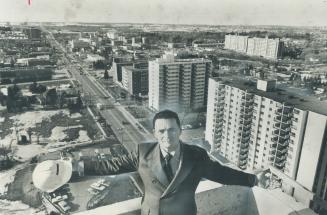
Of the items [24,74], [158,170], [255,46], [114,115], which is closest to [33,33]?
[24,74]

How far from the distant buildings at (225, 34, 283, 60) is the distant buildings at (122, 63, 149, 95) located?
28.3 ft

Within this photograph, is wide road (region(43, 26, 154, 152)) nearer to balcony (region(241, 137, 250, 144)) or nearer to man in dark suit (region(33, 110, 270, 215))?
balcony (region(241, 137, 250, 144))

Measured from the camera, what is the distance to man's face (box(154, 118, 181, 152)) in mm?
586

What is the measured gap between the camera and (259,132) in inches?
214

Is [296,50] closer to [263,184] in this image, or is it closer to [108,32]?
[108,32]

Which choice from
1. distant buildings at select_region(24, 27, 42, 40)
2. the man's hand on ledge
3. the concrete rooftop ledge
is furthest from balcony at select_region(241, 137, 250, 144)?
distant buildings at select_region(24, 27, 42, 40)

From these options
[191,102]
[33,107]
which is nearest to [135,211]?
[191,102]

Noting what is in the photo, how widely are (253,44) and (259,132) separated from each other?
13.4m

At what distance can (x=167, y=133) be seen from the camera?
0.59 meters

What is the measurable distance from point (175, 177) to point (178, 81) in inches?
323

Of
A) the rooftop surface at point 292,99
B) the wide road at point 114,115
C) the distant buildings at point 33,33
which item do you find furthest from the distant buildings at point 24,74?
the rooftop surface at point 292,99

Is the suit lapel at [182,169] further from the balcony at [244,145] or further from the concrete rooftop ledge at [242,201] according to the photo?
the balcony at [244,145]

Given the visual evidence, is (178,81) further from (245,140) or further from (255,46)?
(255,46)

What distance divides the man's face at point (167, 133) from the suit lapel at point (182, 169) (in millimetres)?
32
